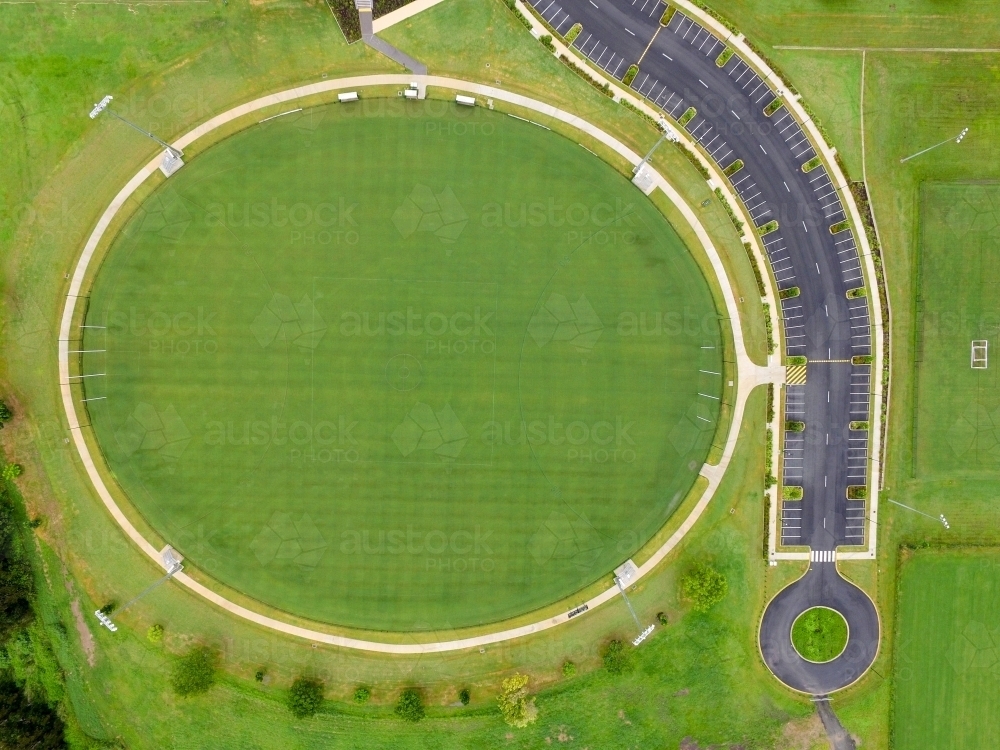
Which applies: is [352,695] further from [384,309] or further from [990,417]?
[990,417]

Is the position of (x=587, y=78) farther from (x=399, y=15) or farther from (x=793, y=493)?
(x=793, y=493)

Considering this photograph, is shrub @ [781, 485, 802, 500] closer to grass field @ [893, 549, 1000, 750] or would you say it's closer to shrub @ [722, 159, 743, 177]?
grass field @ [893, 549, 1000, 750]

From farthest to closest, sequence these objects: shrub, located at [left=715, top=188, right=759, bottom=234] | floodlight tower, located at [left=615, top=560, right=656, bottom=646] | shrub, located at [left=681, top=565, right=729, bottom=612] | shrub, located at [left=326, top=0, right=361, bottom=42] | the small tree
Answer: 1. shrub, located at [left=715, top=188, right=759, bottom=234]
2. floodlight tower, located at [left=615, top=560, right=656, bottom=646]
3. shrub, located at [left=326, top=0, right=361, bottom=42]
4. shrub, located at [left=681, top=565, right=729, bottom=612]
5. the small tree

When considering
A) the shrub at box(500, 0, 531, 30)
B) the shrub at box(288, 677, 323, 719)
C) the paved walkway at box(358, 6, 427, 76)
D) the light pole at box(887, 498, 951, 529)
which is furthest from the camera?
the light pole at box(887, 498, 951, 529)

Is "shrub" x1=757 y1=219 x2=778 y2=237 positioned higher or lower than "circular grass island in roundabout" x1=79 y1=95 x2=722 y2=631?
higher

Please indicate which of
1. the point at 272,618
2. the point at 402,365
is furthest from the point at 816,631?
the point at 272,618

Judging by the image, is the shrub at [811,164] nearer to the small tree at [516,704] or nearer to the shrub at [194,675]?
A: the small tree at [516,704]

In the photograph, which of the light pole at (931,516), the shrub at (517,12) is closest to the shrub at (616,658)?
the light pole at (931,516)

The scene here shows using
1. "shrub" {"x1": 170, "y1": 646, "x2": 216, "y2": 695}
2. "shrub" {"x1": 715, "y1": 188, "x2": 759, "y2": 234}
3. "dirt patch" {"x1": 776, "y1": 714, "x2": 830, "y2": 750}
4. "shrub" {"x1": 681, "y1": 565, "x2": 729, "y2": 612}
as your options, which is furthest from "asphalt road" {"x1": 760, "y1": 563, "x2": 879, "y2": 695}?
"shrub" {"x1": 170, "y1": 646, "x2": 216, "y2": 695}
